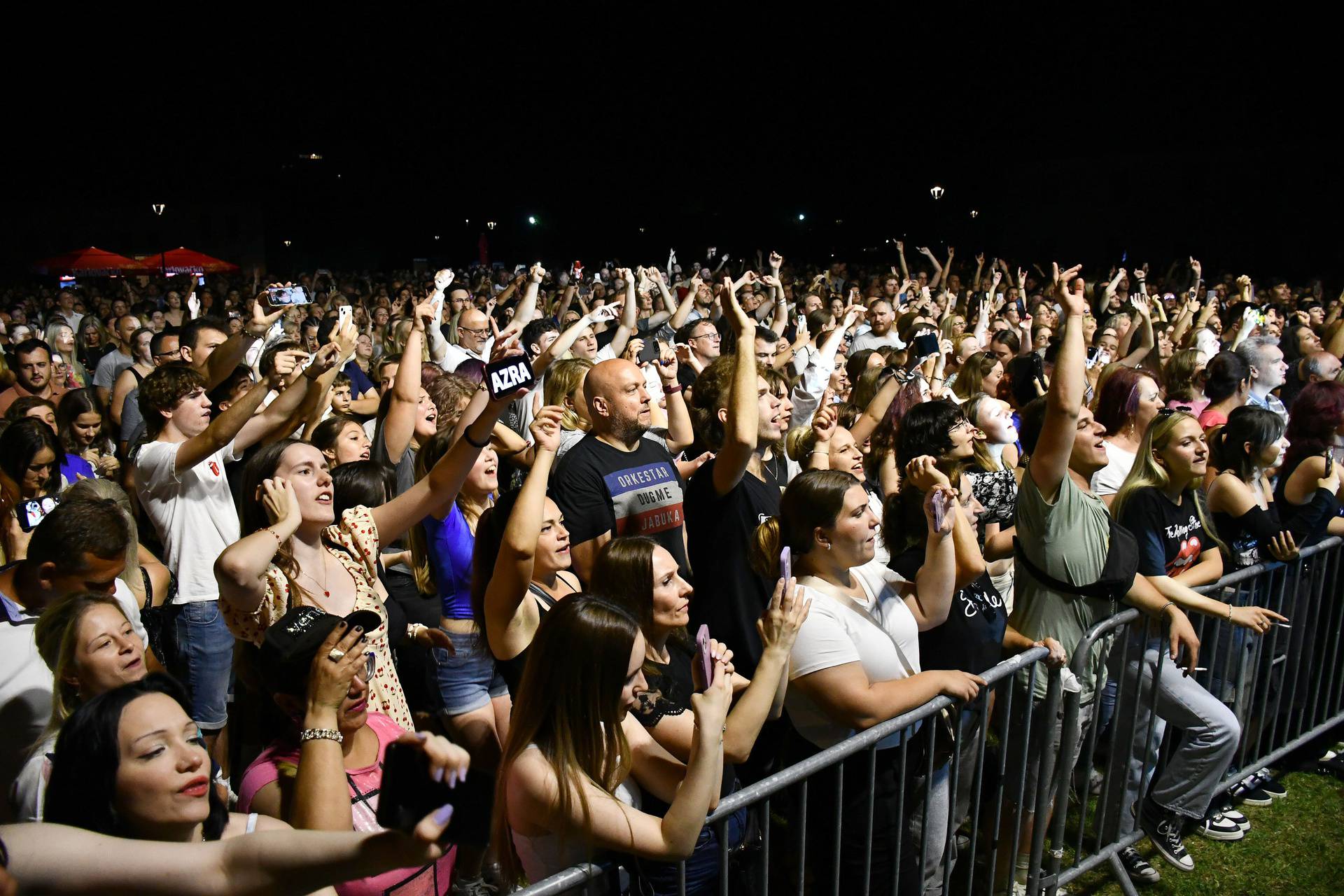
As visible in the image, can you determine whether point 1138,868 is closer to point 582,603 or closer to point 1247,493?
point 1247,493

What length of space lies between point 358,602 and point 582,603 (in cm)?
127

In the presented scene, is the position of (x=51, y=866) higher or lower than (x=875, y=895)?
higher

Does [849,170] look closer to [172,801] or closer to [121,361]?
[121,361]

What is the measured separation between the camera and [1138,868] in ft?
13.7

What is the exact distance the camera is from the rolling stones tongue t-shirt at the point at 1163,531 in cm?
422

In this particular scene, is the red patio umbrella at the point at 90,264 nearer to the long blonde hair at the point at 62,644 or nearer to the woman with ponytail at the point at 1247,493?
the long blonde hair at the point at 62,644

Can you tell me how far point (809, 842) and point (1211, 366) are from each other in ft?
14.8

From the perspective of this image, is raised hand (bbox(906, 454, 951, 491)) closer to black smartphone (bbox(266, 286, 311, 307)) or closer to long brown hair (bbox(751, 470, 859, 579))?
long brown hair (bbox(751, 470, 859, 579))

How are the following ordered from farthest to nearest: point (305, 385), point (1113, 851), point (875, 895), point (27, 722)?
1. point (305, 385)
2. point (1113, 851)
3. point (875, 895)
4. point (27, 722)

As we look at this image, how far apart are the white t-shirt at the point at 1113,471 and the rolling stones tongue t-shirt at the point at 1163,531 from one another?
54 cm

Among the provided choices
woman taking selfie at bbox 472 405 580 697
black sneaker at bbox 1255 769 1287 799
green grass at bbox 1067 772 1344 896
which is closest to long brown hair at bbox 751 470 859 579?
woman taking selfie at bbox 472 405 580 697

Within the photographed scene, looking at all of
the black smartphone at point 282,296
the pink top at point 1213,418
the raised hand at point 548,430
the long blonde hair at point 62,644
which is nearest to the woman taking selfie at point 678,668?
the raised hand at point 548,430

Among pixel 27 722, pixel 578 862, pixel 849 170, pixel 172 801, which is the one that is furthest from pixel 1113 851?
pixel 849 170

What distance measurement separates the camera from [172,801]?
2.01 metres
